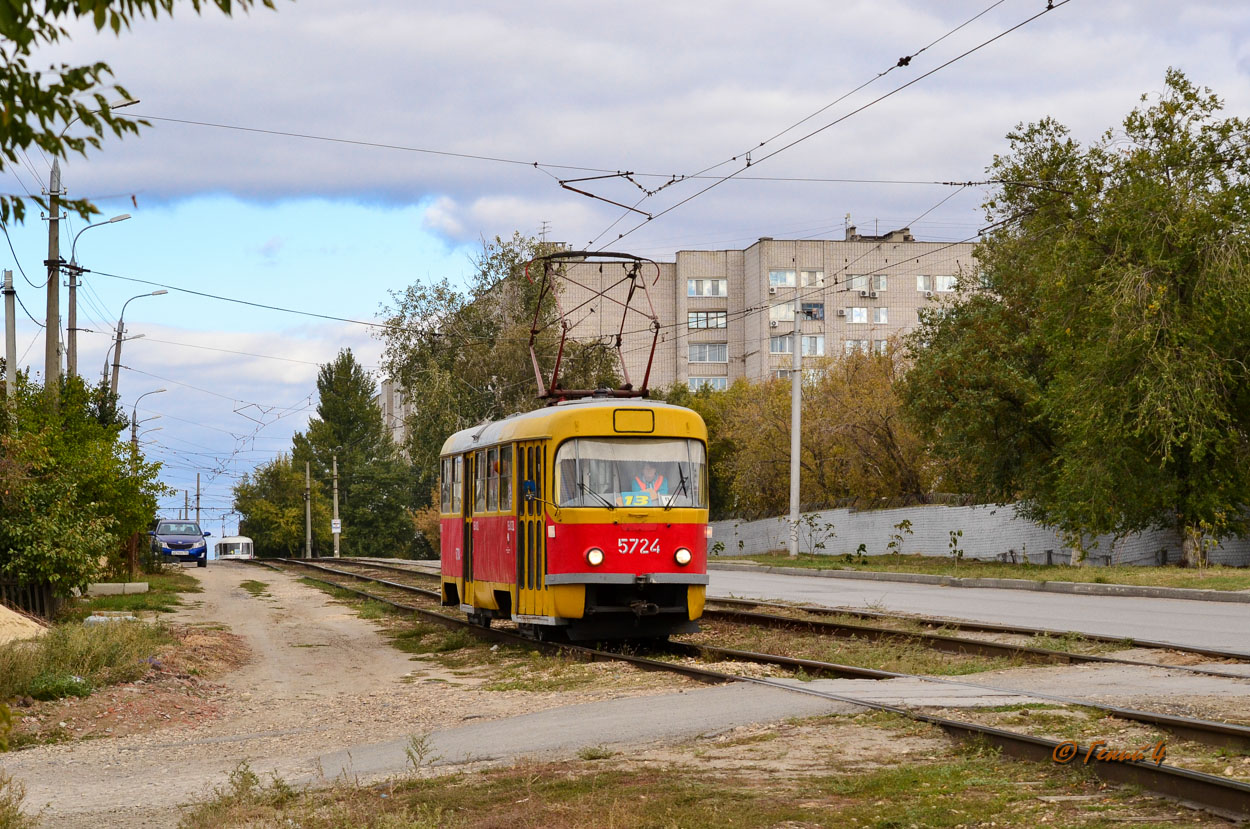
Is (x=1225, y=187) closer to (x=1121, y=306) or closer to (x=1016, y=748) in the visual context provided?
(x=1121, y=306)

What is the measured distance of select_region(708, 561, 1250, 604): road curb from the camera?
2262cm

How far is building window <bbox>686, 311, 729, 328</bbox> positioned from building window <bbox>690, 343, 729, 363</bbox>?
1.51m

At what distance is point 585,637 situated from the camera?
1680 centimetres

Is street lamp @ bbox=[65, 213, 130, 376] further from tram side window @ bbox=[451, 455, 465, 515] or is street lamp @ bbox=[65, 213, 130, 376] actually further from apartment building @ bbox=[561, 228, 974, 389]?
apartment building @ bbox=[561, 228, 974, 389]

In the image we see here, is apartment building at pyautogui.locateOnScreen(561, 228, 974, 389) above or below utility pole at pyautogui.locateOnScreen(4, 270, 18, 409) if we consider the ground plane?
above

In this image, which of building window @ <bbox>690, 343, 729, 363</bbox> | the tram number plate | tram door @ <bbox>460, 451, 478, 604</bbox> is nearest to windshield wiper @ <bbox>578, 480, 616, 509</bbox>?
the tram number plate

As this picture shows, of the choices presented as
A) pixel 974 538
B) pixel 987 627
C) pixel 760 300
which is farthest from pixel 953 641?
pixel 760 300

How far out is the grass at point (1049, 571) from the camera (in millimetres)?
25328

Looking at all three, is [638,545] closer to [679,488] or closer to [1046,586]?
[679,488]

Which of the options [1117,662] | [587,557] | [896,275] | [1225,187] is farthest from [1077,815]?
[896,275]

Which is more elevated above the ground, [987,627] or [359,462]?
[359,462]

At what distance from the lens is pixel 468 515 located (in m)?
20.3

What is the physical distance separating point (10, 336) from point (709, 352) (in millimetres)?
65110

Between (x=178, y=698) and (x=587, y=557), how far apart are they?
4834 mm
